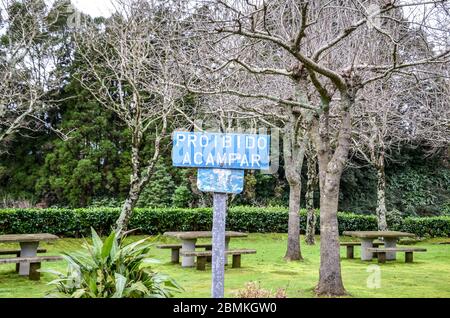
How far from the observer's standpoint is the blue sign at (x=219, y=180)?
461 centimetres

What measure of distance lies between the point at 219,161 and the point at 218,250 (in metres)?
0.90

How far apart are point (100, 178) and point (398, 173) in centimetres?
1697

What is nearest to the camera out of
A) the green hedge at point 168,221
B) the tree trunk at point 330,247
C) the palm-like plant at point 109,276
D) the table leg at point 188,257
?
the palm-like plant at point 109,276

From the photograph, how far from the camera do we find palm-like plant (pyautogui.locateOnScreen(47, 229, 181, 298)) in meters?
4.92

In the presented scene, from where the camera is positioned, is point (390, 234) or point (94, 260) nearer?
point (94, 260)

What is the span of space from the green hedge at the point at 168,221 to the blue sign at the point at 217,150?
10607 mm

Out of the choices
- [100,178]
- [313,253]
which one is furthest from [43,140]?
[313,253]

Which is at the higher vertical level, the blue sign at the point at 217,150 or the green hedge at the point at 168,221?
the blue sign at the point at 217,150

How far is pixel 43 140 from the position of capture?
1012 inches

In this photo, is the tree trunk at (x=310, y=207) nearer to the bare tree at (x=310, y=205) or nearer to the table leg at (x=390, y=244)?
the bare tree at (x=310, y=205)

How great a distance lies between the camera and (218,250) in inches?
179

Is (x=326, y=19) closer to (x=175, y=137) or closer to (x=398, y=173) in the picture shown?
(x=175, y=137)

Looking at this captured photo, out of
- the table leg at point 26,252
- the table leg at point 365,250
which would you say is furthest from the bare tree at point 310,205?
the table leg at point 26,252

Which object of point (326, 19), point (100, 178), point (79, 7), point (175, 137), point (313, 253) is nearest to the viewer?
point (175, 137)
